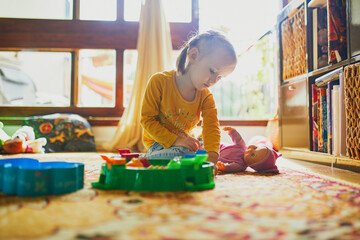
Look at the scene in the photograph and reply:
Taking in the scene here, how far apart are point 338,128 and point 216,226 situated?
3.58ft

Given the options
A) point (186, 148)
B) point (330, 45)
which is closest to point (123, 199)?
point (186, 148)

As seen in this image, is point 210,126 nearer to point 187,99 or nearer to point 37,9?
point 187,99

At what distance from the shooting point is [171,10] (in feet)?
9.25

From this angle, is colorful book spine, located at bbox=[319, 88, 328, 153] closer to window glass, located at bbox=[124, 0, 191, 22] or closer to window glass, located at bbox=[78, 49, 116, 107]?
window glass, located at bbox=[124, 0, 191, 22]

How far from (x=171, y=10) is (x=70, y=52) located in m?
0.98

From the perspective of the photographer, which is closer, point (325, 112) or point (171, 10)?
point (325, 112)

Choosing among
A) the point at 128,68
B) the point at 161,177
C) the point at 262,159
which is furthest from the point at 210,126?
the point at 128,68

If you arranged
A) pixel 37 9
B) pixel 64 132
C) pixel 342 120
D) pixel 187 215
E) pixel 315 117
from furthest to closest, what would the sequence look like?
pixel 37 9 < pixel 64 132 < pixel 315 117 < pixel 342 120 < pixel 187 215

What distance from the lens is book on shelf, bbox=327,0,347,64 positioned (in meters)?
1.41

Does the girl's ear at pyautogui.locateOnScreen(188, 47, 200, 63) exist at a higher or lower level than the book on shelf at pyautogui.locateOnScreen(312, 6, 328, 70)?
lower

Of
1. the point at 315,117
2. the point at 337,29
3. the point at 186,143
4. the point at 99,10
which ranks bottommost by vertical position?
the point at 186,143

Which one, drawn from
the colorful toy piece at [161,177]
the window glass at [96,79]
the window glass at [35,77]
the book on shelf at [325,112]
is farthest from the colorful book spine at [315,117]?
the window glass at [35,77]

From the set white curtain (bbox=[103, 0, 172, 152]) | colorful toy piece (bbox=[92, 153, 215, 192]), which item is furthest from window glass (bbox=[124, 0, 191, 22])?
colorful toy piece (bbox=[92, 153, 215, 192])

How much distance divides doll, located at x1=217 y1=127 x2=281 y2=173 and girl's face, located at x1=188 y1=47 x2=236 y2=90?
0.25 meters
